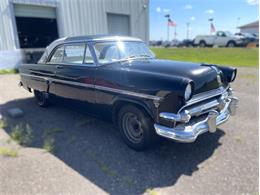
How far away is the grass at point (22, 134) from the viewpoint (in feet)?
12.5

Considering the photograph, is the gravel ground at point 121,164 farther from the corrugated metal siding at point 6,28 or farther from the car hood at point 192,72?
the corrugated metal siding at point 6,28

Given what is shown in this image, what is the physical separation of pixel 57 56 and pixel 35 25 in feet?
30.2

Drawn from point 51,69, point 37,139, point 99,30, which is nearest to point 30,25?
point 99,30

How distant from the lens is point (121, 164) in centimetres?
310

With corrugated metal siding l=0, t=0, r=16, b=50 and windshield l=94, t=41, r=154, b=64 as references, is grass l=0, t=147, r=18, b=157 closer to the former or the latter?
windshield l=94, t=41, r=154, b=64

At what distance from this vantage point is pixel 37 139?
12.8 ft

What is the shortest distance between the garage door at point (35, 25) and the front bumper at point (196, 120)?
385 inches

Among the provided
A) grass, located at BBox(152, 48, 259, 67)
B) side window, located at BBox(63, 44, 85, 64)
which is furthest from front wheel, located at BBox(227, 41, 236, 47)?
side window, located at BBox(63, 44, 85, 64)

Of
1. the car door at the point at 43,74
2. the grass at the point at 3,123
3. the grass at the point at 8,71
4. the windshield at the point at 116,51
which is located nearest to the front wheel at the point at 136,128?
the windshield at the point at 116,51

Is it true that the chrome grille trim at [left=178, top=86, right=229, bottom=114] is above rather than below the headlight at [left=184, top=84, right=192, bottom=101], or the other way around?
below

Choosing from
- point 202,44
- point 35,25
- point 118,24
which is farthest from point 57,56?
point 202,44

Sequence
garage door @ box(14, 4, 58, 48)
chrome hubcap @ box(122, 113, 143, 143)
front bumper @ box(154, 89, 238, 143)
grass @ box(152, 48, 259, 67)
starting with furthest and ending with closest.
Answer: grass @ box(152, 48, 259, 67), garage door @ box(14, 4, 58, 48), chrome hubcap @ box(122, 113, 143, 143), front bumper @ box(154, 89, 238, 143)

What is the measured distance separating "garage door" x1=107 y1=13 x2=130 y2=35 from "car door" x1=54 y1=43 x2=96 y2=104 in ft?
30.3

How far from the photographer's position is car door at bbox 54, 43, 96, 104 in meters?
3.88
